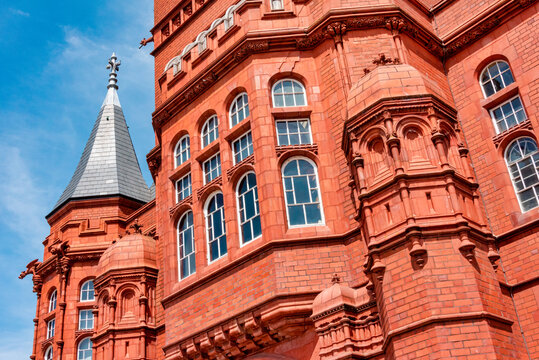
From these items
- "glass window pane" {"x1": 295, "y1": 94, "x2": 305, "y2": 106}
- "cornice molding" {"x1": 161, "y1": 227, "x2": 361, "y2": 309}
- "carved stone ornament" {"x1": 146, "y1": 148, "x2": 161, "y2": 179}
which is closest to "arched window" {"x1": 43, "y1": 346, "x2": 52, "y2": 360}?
"carved stone ornament" {"x1": 146, "y1": 148, "x2": 161, "y2": 179}

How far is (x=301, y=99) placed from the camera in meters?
17.9

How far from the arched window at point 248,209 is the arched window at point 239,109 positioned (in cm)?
184

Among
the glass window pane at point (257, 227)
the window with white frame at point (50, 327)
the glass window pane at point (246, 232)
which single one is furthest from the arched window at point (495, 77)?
the window with white frame at point (50, 327)

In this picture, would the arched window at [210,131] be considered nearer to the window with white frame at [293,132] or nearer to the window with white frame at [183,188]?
the window with white frame at [183,188]

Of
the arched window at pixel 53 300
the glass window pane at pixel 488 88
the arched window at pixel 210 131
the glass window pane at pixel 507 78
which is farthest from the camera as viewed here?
the arched window at pixel 53 300

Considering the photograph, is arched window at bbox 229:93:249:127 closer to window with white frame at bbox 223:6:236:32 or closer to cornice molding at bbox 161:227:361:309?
window with white frame at bbox 223:6:236:32

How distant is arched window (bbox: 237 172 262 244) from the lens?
16703 mm

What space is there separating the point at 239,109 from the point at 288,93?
151 cm

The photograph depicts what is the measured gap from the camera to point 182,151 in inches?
794

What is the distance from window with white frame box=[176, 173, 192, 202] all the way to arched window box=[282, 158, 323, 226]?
12.4ft

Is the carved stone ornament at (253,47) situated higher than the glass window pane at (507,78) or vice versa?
the carved stone ornament at (253,47)

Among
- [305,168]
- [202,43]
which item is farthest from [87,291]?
[305,168]

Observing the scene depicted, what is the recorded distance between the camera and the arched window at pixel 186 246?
18.4 metres

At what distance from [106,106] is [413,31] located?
20.9 metres
